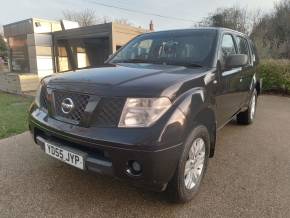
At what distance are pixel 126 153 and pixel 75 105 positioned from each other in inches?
25.4

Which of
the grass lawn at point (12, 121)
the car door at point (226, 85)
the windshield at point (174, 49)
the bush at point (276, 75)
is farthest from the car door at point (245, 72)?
the bush at point (276, 75)

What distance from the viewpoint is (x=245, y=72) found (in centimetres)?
416

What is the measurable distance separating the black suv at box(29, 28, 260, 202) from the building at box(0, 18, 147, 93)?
314 inches

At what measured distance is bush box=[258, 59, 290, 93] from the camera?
9.06m

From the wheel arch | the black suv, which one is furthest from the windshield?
the wheel arch

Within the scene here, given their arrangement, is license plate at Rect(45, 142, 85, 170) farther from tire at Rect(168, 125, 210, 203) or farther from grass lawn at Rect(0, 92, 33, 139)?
grass lawn at Rect(0, 92, 33, 139)

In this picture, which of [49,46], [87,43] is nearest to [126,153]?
[49,46]

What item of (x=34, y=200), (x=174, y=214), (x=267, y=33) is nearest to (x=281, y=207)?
(x=174, y=214)

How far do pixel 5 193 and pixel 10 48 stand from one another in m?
13.9

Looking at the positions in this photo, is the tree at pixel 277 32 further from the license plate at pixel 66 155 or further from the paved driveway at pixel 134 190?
the license plate at pixel 66 155

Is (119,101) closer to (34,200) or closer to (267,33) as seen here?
(34,200)

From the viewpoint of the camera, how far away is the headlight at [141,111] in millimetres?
1974

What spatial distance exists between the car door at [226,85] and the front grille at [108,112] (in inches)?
53.4

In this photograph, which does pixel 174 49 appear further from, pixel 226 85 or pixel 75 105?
pixel 75 105
